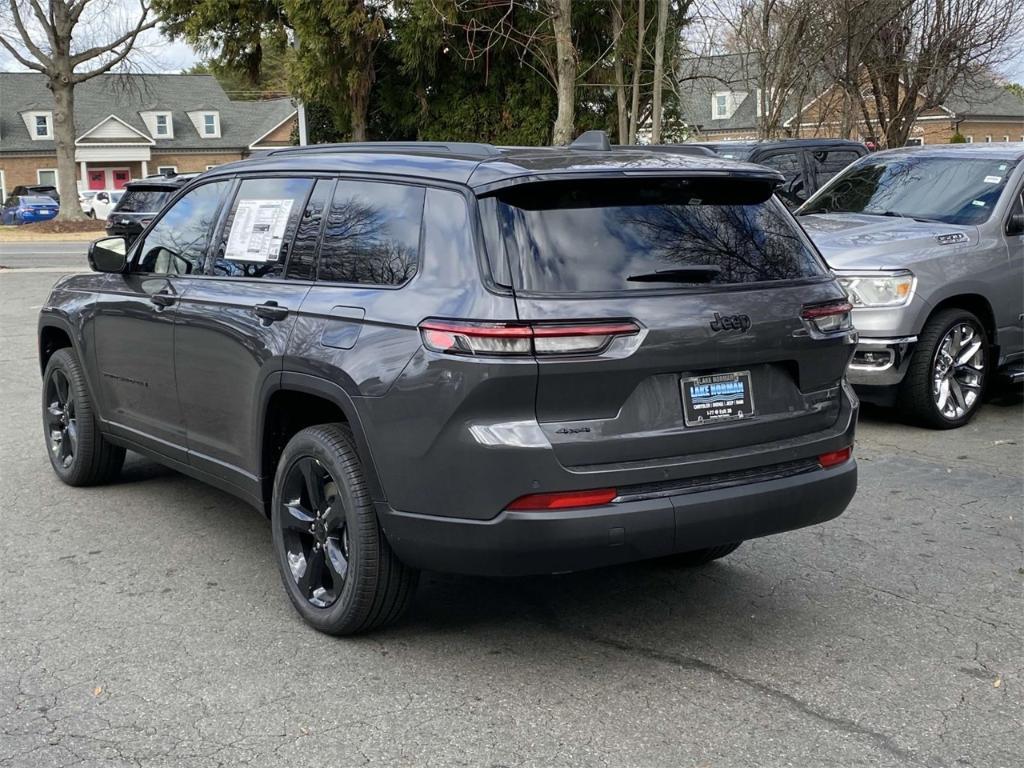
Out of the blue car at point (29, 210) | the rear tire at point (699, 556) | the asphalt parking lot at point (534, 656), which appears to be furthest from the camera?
the blue car at point (29, 210)

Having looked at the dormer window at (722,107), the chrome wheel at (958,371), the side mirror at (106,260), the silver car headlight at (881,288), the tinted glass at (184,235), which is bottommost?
the chrome wheel at (958,371)

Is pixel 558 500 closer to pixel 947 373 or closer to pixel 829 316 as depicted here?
pixel 829 316

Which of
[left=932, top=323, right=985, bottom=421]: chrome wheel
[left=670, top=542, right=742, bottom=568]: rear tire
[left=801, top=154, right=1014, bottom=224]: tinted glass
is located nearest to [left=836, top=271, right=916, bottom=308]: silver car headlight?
[left=932, top=323, right=985, bottom=421]: chrome wheel

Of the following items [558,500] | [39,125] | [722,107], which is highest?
[39,125]

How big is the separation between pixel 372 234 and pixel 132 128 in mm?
68633

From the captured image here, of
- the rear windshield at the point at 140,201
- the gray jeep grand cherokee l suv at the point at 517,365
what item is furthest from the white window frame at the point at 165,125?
the gray jeep grand cherokee l suv at the point at 517,365

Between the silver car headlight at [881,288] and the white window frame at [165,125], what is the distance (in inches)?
2661

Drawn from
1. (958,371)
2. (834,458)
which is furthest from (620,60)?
(834,458)

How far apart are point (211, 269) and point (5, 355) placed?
7.58 meters

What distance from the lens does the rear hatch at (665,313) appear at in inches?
155

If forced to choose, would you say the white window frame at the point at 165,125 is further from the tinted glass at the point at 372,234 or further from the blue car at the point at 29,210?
the tinted glass at the point at 372,234

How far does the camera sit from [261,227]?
203 inches

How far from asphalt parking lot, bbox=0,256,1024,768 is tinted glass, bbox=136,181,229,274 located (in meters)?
1.34

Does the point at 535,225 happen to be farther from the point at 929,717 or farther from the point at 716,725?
the point at 929,717
